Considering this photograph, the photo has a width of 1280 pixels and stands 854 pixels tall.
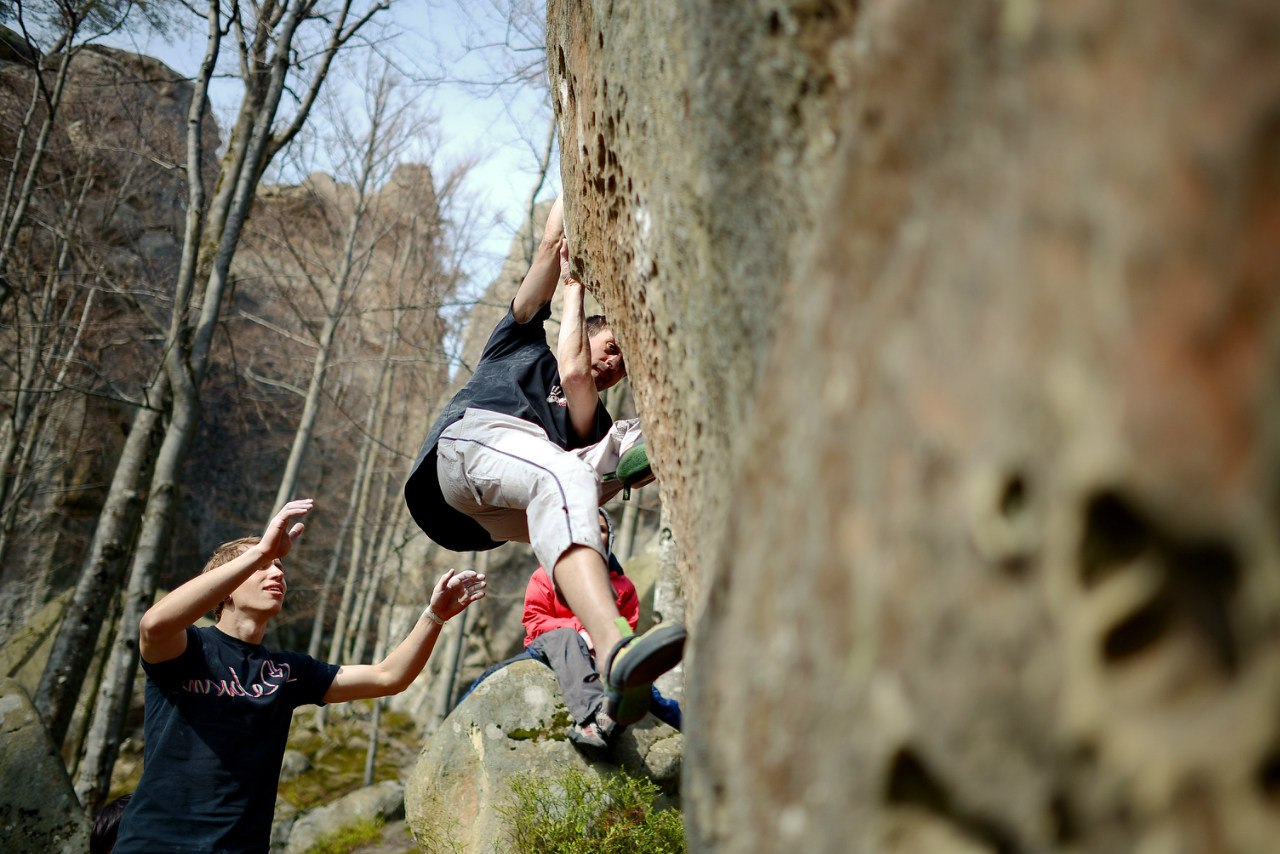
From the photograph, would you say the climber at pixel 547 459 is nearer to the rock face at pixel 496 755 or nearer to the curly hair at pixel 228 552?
A: the curly hair at pixel 228 552

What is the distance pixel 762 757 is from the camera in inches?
48.9

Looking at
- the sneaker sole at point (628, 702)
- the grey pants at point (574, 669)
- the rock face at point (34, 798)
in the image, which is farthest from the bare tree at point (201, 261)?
the sneaker sole at point (628, 702)

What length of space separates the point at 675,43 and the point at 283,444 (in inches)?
761

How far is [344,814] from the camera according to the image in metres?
9.00

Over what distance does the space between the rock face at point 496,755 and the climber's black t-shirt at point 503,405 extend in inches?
62.1

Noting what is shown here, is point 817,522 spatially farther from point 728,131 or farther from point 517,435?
point 517,435

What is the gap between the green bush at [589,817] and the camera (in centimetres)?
416

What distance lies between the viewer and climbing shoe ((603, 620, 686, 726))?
2254 mm

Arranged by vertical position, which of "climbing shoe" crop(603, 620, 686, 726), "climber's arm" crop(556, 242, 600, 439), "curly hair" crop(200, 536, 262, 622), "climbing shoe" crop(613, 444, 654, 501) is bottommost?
"climbing shoe" crop(603, 620, 686, 726)

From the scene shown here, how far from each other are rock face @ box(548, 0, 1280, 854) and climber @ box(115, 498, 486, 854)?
7.46 feet

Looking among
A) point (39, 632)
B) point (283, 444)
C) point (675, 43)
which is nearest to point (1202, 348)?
point (675, 43)

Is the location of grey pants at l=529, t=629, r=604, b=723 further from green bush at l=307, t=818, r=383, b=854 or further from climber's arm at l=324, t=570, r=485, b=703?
green bush at l=307, t=818, r=383, b=854

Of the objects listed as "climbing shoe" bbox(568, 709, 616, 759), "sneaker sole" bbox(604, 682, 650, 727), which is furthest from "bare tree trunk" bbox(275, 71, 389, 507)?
"sneaker sole" bbox(604, 682, 650, 727)

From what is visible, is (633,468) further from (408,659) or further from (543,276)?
(408,659)
